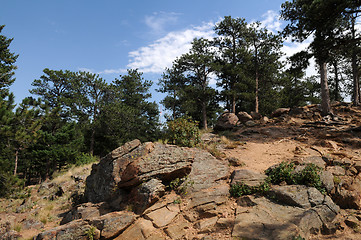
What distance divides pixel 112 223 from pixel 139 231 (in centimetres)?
88

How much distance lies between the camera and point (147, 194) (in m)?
6.81

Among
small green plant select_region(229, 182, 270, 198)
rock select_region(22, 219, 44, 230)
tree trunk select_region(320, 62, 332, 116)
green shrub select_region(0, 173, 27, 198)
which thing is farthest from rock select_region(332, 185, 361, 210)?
green shrub select_region(0, 173, 27, 198)

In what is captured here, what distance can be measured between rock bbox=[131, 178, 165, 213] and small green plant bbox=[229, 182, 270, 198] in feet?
7.84

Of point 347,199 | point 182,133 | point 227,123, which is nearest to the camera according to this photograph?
point 347,199

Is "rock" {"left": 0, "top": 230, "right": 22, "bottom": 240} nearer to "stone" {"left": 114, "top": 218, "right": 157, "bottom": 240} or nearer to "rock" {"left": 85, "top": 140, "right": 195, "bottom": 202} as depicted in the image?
"rock" {"left": 85, "top": 140, "right": 195, "bottom": 202}

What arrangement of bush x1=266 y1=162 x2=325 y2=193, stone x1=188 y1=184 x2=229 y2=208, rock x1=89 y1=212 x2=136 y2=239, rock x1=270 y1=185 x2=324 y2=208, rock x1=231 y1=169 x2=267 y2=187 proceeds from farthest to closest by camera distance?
rock x1=231 y1=169 x2=267 y2=187 < bush x1=266 y1=162 x2=325 y2=193 < stone x1=188 y1=184 x2=229 y2=208 < rock x1=270 y1=185 x2=324 y2=208 < rock x1=89 y1=212 x2=136 y2=239

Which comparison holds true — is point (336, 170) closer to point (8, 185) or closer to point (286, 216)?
point (286, 216)

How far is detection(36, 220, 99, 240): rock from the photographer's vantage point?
592 cm

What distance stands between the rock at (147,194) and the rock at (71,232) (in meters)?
1.42

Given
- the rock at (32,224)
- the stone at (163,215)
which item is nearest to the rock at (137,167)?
the stone at (163,215)

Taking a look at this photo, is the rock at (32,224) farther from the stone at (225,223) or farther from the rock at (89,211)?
the stone at (225,223)

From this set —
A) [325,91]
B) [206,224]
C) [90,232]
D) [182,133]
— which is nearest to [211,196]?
[206,224]

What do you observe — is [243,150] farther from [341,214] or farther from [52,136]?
[52,136]

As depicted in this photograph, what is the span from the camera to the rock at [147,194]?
6.71 meters
